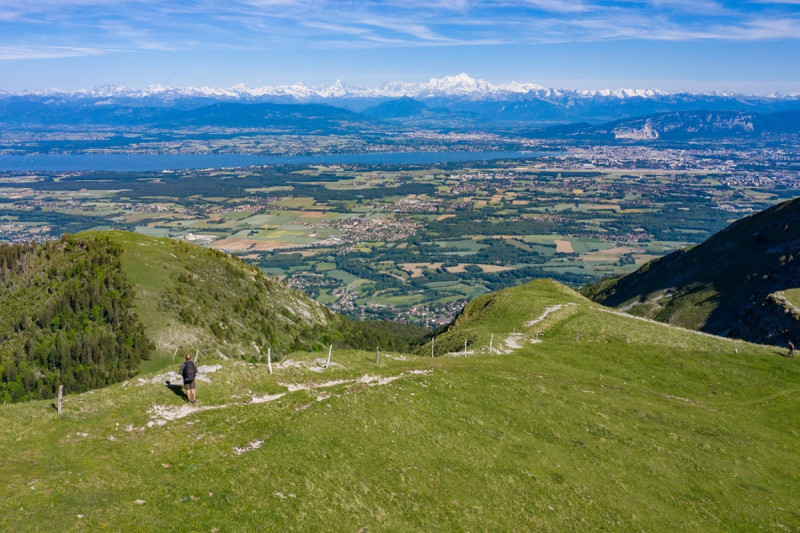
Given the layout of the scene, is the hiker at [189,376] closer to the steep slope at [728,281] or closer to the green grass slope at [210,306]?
the green grass slope at [210,306]

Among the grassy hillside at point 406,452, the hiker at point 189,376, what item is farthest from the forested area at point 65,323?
the hiker at point 189,376

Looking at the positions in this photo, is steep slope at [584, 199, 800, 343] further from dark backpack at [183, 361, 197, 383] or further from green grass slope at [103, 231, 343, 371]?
dark backpack at [183, 361, 197, 383]

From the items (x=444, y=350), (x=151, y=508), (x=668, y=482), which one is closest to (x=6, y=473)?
(x=151, y=508)

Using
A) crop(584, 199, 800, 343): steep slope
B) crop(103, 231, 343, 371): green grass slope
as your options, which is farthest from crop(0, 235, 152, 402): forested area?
crop(584, 199, 800, 343): steep slope

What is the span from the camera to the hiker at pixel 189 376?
1280 inches

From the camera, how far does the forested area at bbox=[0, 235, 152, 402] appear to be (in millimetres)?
79812

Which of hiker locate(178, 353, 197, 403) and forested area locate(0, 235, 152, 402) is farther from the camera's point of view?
forested area locate(0, 235, 152, 402)

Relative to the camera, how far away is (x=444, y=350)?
6688 cm

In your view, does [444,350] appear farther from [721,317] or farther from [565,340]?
[721,317]

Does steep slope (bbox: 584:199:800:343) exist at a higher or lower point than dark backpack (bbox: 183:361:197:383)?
lower

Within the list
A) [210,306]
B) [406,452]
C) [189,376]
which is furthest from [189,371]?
[210,306]

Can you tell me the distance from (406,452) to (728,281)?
122 m

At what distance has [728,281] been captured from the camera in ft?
406

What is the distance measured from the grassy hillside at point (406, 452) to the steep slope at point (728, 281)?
178ft
